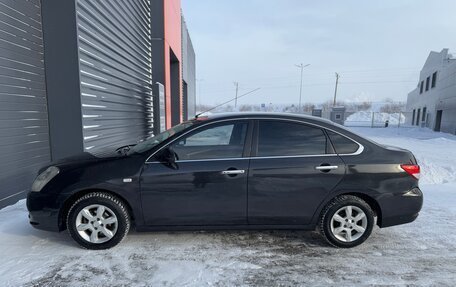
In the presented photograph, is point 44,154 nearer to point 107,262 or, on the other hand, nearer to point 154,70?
point 107,262

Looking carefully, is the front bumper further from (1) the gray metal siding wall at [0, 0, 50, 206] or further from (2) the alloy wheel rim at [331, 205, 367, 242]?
(2) the alloy wheel rim at [331, 205, 367, 242]

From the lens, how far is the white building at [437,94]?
28.4 metres

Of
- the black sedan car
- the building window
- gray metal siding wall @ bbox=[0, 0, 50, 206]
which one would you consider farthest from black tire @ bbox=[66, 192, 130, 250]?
the building window

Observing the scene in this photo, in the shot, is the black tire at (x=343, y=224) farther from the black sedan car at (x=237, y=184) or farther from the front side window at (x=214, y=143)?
the front side window at (x=214, y=143)

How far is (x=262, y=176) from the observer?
359 cm

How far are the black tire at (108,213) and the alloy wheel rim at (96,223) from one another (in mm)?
12

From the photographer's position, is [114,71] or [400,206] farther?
[114,71]

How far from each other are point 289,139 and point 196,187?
4.13 ft

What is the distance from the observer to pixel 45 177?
142 inches

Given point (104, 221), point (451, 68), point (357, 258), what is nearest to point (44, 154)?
point (104, 221)

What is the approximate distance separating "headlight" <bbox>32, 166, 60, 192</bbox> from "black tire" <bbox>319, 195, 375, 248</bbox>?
321cm

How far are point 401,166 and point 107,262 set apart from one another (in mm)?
3570

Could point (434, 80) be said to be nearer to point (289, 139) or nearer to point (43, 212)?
point (289, 139)

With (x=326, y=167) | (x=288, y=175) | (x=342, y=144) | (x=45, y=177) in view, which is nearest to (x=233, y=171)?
(x=288, y=175)
